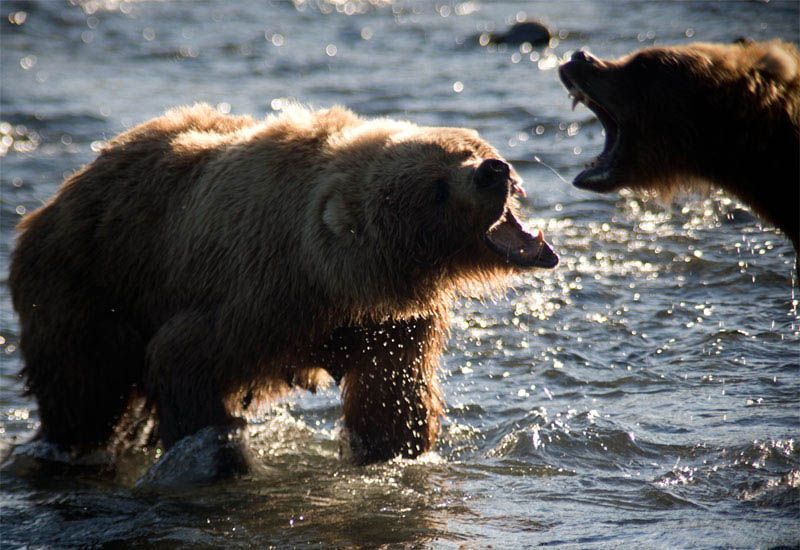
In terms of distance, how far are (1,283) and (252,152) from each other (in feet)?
11.6

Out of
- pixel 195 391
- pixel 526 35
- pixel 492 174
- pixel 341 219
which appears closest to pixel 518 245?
pixel 492 174

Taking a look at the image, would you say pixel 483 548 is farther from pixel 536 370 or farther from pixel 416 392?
A: pixel 536 370

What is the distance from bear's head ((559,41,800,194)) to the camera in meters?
5.01

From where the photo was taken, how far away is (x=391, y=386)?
18.9 ft

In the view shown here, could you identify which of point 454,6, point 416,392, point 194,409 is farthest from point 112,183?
point 454,6

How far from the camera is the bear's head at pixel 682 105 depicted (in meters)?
5.01

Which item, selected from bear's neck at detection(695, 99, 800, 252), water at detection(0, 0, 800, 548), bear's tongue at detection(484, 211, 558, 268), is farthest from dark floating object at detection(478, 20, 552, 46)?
bear's neck at detection(695, 99, 800, 252)

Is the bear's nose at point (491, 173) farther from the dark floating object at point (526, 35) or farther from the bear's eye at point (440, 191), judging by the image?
the dark floating object at point (526, 35)

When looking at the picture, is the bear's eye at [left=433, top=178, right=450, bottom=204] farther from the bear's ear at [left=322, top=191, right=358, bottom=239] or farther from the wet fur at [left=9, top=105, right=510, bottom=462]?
the bear's ear at [left=322, top=191, right=358, bottom=239]

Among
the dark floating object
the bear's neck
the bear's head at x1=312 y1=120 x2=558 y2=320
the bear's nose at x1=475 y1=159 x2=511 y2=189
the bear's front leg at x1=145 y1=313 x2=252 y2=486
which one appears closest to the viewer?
the bear's neck

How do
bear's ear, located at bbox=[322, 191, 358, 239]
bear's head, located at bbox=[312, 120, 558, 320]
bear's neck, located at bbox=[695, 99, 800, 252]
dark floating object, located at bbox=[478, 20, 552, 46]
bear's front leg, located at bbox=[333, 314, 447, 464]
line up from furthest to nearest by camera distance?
dark floating object, located at bbox=[478, 20, 552, 46], bear's front leg, located at bbox=[333, 314, 447, 464], bear's ear, located at bbox=[322, 191, 358, 239], bear's head, located at bbox=[312, 120, 558, 320], bear's neck, located at bbox=[695, 99, 800, 252]

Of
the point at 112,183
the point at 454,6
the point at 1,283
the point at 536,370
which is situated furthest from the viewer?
the point at 454,6

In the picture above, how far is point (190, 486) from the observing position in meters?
5.67

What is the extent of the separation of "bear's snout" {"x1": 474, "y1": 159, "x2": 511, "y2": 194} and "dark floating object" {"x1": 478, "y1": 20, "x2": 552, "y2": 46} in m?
9.99
